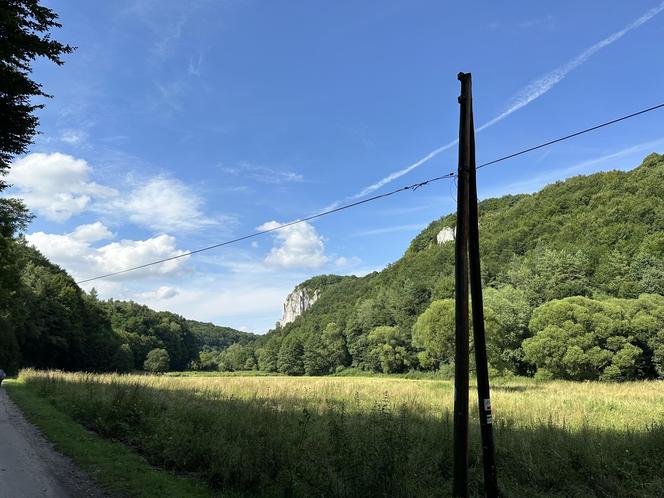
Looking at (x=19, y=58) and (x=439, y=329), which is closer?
(x=19, y=58)

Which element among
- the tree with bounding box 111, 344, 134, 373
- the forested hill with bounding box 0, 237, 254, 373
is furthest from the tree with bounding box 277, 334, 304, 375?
the tree with bounding box 111, 344, 134, 373

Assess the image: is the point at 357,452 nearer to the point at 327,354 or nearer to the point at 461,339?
the point at 461,339

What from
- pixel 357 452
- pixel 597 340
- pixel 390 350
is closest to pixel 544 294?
pixel 597 340

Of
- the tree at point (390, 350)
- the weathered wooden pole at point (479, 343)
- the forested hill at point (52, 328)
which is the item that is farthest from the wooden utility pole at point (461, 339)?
the tree at point (390, 350)

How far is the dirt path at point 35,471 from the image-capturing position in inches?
265

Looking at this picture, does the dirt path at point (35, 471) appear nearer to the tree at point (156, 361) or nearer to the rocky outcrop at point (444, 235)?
the tree at point (156, 361)

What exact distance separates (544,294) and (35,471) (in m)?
73.9

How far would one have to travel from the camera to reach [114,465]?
333 inches

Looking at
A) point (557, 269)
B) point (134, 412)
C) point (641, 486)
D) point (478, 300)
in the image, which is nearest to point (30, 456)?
point (134, 412)

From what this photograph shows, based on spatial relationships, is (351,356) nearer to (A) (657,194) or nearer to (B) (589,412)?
(A) (657,194)

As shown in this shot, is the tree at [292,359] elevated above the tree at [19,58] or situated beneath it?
situated beneath

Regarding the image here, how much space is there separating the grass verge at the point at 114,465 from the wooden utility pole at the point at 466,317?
4246 mm

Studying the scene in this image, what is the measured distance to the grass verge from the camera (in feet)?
23.4

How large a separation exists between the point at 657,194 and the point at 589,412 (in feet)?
276
